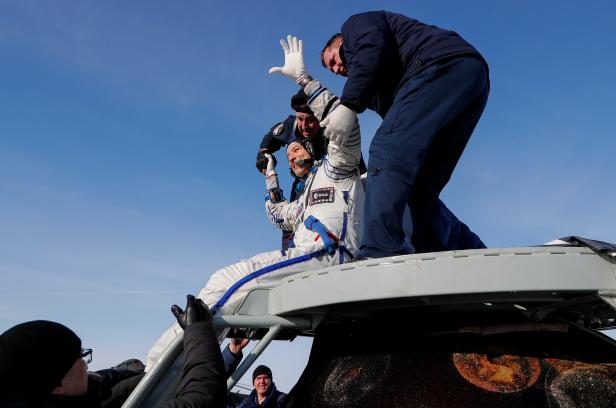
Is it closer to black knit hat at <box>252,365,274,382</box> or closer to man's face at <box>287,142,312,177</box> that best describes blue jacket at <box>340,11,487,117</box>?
man's face at <box>287,142,312,177</box>


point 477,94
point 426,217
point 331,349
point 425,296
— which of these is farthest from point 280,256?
point 477,94

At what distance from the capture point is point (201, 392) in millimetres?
2201

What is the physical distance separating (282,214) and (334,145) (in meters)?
1.44

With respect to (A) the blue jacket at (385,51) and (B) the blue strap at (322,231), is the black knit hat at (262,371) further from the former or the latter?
(A) the blue jacket at (385,51)

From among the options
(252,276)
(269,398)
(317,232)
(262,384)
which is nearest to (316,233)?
(317,232)

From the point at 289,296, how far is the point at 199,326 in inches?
17.2

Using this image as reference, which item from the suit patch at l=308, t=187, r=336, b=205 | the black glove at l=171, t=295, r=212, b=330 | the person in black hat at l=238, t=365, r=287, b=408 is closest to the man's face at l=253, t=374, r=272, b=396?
the person in black hat at l=238, t=365, r=287, b=408

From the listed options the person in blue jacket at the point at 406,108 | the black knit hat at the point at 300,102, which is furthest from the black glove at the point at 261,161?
the person in blue jacket at the point at 406,108

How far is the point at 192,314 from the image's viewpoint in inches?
94.6

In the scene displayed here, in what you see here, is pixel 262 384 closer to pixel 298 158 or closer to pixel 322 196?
pixel 298 158

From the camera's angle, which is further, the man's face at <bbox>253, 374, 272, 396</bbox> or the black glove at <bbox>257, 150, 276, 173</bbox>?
the man's face at <bbox>253, 374, 272, 396</bbox>

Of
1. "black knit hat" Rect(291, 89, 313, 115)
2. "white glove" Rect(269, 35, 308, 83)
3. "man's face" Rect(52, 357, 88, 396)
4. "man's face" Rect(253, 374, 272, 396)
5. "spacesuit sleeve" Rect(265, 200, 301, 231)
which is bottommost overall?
"man's face" Rect(253, 374, 272, 396)

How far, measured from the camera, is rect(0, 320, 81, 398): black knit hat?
2.06m

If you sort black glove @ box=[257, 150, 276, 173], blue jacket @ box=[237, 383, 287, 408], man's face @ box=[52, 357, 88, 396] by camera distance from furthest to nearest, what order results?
blue jacket @ box=[237, 383, 287, 408], black glove @ box=[257, 150, 276, 173], man's face @ box=[52, 357, 88, 396]
